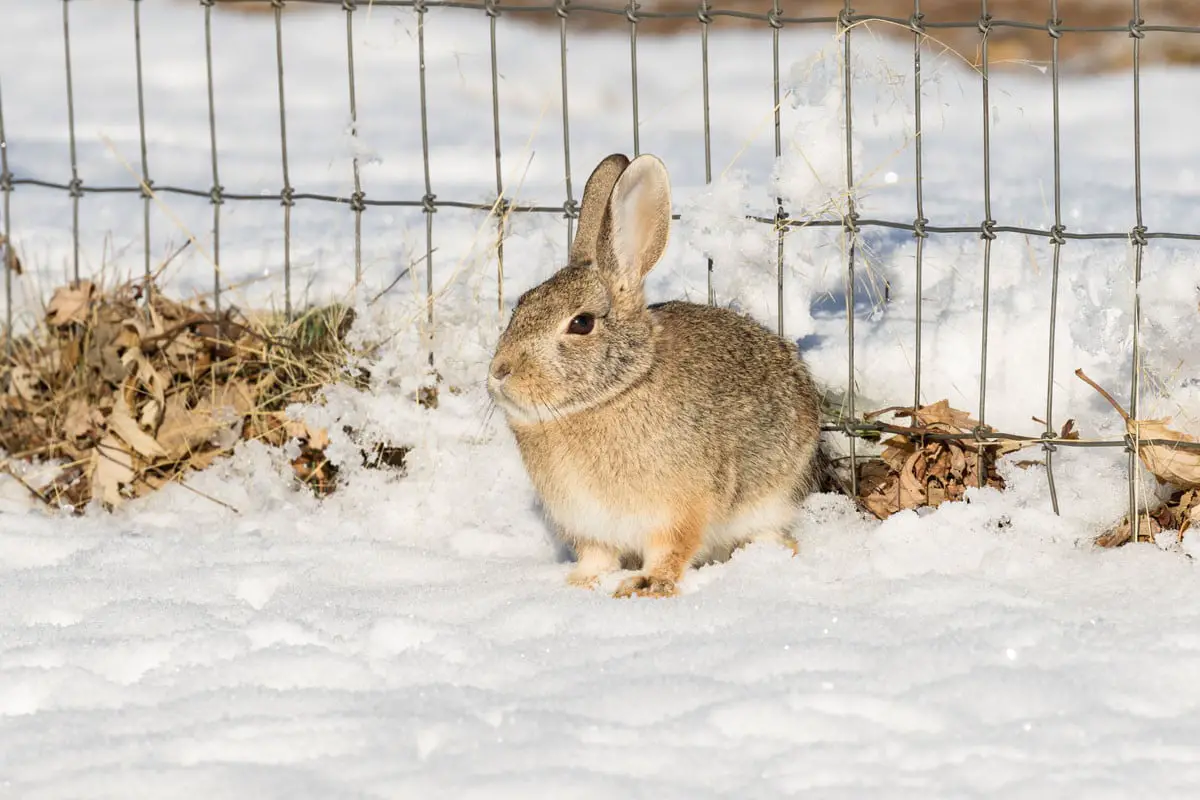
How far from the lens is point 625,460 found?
382 centimetres

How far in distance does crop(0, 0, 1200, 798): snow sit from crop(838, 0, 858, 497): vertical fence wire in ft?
0.18

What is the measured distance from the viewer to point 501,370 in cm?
369

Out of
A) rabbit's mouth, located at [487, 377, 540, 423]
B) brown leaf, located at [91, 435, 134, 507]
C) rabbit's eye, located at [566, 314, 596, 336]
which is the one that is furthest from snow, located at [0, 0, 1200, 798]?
rabbit's eye, located at [566, 314, 596, 336]

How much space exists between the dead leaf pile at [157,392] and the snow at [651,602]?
4.7 inches

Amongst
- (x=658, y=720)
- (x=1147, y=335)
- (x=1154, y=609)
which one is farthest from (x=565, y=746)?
(x=1147, y=335)

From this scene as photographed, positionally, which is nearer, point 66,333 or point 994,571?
point 994,571

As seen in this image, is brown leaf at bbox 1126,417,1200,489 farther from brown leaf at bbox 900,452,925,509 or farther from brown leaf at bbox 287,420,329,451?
brown leaf at bbox 287,420,329,451

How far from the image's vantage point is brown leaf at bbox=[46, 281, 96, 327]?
5.06 meters

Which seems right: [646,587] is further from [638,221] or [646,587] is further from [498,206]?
[498,206]

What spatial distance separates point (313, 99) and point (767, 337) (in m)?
7.08

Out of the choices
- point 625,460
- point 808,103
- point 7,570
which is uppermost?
point 808,103

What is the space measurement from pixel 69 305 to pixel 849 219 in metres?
2.79

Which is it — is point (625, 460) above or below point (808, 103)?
below

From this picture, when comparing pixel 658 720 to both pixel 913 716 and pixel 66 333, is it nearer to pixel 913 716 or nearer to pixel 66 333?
pixel 913 716
